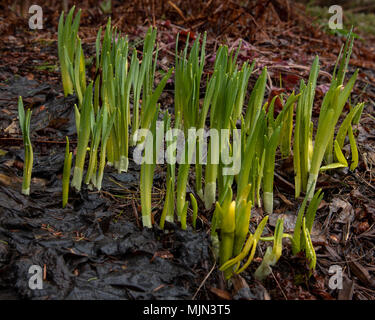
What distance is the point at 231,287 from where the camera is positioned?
55.0 inches

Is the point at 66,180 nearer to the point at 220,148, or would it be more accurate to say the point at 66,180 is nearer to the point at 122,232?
the point at 122,232

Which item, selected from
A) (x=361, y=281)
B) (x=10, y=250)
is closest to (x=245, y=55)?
(x=361, y=281)

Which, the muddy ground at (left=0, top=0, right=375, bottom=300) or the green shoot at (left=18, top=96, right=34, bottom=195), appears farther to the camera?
the green shoot at (left=18, top=96, right=34, bottom=195)

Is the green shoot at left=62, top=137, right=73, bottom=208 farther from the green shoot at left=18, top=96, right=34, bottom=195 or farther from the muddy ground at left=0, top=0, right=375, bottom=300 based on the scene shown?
the green shoot at left=18, top=96, right=34, bottom=195

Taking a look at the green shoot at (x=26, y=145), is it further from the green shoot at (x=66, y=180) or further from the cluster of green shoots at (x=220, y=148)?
the green shoot at (x=66, y=180)

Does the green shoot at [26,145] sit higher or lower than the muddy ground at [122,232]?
higher

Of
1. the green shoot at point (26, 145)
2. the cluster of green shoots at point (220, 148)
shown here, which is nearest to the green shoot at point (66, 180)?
the cluster of green shoots at point (220, 148)

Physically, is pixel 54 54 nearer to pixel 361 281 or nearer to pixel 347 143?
pixel 347 143


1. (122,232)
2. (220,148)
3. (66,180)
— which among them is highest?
(220,148)

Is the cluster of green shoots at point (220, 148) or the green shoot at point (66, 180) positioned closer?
the cluster of green shoots at point (220, 148)

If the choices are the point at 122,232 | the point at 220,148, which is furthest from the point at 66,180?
the point at 220,148

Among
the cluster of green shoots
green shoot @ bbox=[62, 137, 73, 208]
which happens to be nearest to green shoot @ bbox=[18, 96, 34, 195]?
the cluster of green shoots

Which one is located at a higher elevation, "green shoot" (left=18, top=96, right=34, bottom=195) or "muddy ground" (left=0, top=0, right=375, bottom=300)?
"green shoot" (left=18, top=96, right=34, bottom=195)

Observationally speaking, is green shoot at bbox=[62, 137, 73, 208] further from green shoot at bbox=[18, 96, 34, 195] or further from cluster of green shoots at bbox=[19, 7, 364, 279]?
green shoot at bbox=[18, 96, 34, 195]
